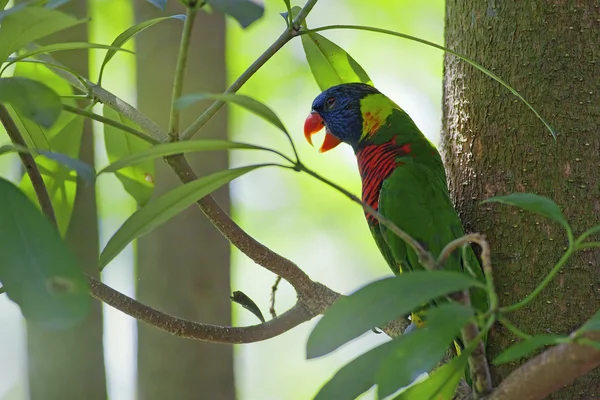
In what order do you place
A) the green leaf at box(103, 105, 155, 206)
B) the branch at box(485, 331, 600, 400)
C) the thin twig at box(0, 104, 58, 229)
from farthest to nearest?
the green leaf at box(103, 105, 155, 206) < the thin twig at box(0, 104, 58, 229) < the branch at box(485, 331, 600, 400)

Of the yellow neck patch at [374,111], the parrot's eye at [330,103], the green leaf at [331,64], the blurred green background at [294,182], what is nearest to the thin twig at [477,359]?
the green leaf at [331,64]

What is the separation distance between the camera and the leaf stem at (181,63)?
0.71 meters

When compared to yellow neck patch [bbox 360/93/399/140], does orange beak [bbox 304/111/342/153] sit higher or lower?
higher

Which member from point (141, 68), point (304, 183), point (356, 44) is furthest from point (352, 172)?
point (141, 68)

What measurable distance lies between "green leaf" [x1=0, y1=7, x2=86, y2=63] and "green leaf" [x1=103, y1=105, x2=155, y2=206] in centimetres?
41

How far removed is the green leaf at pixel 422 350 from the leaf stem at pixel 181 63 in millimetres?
315

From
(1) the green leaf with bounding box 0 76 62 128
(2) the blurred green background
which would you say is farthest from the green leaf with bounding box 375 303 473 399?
(2) the blurred green background

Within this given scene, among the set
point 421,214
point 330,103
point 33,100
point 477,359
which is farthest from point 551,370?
point 330,103

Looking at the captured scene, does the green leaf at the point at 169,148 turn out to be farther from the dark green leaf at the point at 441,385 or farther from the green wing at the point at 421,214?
the green wing at the point at 421,214

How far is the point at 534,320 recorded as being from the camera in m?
1.11

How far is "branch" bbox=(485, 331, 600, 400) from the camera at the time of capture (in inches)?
23.4

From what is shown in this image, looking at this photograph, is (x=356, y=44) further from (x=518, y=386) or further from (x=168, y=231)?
(x=518, y=386)

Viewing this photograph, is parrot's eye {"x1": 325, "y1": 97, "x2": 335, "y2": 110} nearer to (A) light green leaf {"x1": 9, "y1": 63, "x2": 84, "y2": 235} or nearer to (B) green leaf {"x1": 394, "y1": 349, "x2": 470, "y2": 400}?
(A) light green leaf {"x1": 9, "y1": 63, "x2": 84, "y2": 235}

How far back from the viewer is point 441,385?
738mm
